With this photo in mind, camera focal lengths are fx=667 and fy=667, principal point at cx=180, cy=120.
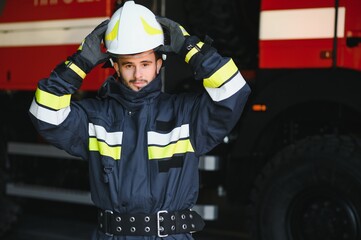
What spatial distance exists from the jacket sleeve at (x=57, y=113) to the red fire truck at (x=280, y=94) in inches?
71.9

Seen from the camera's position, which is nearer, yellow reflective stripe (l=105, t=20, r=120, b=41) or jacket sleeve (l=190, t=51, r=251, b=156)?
jacket sleeve (l=190, t=51, r=251, b=156)

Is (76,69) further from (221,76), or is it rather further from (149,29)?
(221,76)

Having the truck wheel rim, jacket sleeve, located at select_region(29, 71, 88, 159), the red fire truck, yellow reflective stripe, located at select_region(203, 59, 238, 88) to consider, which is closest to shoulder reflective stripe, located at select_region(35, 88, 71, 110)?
jacket sleeve, located at select_region(29, 71, 88, 159)

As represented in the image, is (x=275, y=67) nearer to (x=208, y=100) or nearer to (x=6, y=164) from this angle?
(x=208, y=100)

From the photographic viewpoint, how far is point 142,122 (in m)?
2.79

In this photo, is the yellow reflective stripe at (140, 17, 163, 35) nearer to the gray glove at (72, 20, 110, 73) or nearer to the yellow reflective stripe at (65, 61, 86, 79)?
the gray glove at (72, 20, 110, 73)

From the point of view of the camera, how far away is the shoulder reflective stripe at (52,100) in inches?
109

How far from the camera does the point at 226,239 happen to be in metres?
6.00

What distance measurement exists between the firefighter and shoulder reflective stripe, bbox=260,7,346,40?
1565 millimetres

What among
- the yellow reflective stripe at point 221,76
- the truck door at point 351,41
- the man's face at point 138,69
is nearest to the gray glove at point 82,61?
the man's face at point 138,69

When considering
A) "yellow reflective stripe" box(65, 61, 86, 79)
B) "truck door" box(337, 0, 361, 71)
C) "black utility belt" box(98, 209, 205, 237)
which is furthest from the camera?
"truck door" box(337, 0, 361, 71)

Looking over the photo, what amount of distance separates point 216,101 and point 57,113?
0.67 metres

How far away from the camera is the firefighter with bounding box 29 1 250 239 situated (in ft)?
8.95

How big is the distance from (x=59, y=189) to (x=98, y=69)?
128cm
